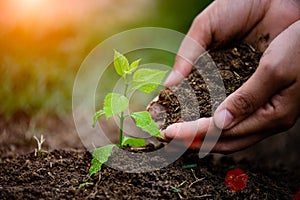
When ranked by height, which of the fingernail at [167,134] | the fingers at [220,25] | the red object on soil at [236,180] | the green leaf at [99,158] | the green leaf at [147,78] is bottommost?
the red object on soil at [236,180]

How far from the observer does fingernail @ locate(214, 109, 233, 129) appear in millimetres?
1898

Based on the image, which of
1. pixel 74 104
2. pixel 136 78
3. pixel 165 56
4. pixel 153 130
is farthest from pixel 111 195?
pixel 165 56

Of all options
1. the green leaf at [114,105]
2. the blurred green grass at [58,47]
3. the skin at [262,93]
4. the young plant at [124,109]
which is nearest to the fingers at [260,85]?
the skin at [262,93]

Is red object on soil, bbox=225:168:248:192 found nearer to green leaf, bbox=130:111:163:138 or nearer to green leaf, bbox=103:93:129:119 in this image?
green leaf, bbox=130:111:163:138

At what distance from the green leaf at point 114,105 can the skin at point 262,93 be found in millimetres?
273

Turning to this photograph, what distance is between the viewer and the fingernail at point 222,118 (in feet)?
6.23

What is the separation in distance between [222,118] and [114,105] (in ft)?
1.50

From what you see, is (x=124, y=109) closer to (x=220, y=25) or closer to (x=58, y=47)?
(x=220, y=25)

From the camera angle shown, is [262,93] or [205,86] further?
[205,86]

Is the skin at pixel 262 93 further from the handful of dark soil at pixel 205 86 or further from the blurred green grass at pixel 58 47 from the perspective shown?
the blurred green grass at pixel 58 47

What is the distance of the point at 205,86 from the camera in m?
2.05

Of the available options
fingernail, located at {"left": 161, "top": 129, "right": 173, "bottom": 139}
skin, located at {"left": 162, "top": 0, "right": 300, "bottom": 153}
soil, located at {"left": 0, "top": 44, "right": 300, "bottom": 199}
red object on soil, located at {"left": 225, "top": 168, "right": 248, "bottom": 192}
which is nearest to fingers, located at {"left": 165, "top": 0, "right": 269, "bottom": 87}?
skin, located at {"left": 162, "top": 0, "right": 300, "bottom": 153}

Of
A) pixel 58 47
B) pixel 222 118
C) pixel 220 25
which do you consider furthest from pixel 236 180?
pixel 58 47

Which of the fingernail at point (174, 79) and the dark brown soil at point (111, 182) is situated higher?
the fingernail at point (174, 79)
